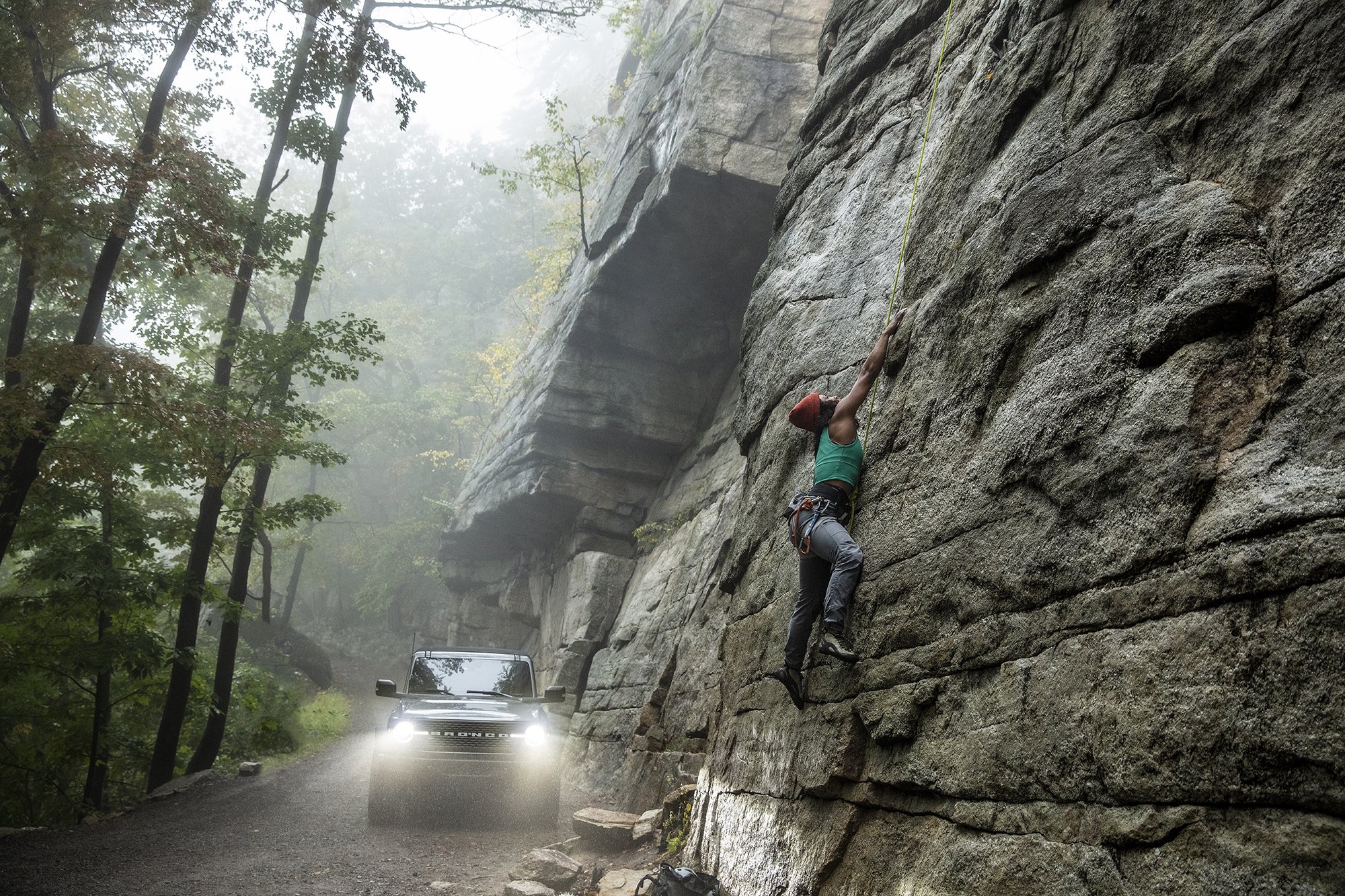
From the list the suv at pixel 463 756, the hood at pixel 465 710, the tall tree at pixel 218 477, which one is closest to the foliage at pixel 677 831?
the suv at pixel 463 756

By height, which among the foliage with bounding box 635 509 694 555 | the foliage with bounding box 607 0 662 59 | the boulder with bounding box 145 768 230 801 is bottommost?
the boulder with bounding box 145 768 230 801

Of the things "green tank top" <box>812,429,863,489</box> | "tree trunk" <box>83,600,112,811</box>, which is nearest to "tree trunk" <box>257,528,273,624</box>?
"tree trunk" <box>83,600,112,811</box>

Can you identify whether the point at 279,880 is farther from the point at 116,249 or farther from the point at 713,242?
the point at 713,242

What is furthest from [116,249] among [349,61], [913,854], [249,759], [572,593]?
[572,593]

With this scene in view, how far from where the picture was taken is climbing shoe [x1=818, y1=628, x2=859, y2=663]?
16.8 feet

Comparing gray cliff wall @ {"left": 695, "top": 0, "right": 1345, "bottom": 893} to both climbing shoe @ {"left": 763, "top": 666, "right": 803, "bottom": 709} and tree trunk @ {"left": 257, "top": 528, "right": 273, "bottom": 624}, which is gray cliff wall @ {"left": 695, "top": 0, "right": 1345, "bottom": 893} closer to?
climbing shoe @ {"left": 763, "top": 666, "right": 803, "bottom": 709}

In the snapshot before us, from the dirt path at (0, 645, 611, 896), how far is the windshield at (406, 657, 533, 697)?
1590 mm

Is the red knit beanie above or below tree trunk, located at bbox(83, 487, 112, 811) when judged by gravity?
above

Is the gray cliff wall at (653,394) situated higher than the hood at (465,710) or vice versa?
the gray cliff wall at (653,394)

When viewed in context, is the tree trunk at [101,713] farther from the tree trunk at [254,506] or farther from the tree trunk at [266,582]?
the tree trunk at [266,582]

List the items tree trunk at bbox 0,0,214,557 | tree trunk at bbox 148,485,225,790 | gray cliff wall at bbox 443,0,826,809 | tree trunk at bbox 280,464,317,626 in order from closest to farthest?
tree trunk at bbox 0,0,214,557, tree trunk at bbox 148,485,225,790, gray cliff wall at bbox 443,0,826,809, tree trunk at bbox 280,464,317,626

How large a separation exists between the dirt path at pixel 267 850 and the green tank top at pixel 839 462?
4.41 m

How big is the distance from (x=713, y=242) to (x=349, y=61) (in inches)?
301

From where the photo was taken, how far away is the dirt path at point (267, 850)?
22.3 ft
